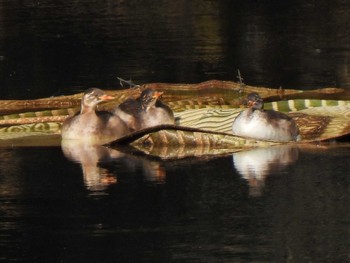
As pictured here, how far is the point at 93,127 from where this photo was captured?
48.1 ft

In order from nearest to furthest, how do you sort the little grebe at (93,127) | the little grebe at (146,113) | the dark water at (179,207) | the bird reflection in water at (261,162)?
the dark water at (179,207) → the bird reflection in water at (261,162) → the little grebe at (93,127) → the little grebe at (146,113)

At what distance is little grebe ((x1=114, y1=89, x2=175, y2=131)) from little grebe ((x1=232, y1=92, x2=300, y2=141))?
1176 millimetres

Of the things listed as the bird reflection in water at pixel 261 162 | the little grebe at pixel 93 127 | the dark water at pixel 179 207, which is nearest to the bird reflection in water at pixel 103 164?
the dark water at pixel 179 207

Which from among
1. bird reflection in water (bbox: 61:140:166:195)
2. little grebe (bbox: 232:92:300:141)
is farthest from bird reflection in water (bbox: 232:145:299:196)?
bird reflection in water (bbox: 61:140:166:195)

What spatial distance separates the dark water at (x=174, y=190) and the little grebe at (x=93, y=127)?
472 millimetres

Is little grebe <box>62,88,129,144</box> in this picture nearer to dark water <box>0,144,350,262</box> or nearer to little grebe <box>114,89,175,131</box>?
little grebe <box>114,89,175,131</box>

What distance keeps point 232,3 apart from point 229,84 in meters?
13.8

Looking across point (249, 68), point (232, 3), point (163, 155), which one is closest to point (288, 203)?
point (163, 155)

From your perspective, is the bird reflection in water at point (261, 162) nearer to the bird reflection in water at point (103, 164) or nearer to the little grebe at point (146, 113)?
the bird reflection in water at point (103, 164)

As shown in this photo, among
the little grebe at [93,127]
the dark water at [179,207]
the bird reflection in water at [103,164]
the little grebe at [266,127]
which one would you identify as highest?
the little grebe at [93,127]

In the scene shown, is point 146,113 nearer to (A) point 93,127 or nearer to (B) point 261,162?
(A) point 93,127

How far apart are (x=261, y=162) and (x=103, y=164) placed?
1455 millimetres

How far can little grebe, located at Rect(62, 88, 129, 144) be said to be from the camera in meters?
14.6

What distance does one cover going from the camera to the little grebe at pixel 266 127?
543 inches
